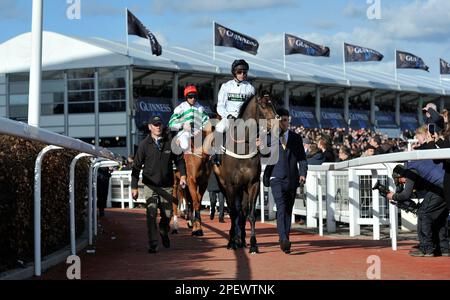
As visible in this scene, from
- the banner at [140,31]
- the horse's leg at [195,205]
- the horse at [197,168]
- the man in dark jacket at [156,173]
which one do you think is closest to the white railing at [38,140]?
the man in dark jacket at [156,173]

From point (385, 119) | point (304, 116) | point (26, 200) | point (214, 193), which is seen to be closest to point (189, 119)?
point (214, 193)

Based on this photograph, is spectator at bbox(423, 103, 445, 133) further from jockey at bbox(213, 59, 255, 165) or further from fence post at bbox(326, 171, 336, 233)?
fence post at bbox(326, 171, 336, 233)

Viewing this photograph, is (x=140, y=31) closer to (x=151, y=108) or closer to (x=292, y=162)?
(x=151, y=108)

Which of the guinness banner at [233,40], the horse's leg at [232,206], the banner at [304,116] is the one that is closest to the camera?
the horse's leg at [232,206]

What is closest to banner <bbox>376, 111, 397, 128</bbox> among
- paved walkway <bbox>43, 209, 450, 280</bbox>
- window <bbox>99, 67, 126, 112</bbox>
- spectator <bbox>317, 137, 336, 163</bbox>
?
window <bbox>99, 67, 126, 112</bbox>

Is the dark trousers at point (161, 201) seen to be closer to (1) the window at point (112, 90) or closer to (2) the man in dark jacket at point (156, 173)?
(2) the man in dark jacket at point (156, 173)

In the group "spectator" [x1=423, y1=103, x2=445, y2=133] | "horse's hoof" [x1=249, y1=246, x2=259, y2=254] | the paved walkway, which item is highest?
"spectator" [x1=423, y1=103, x2=445, y2=133]

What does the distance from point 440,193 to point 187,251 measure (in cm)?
317

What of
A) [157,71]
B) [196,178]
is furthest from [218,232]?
[157,71]

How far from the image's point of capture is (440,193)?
900cm

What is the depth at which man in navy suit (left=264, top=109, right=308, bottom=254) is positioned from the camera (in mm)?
9984

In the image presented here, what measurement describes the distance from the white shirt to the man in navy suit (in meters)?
0.61

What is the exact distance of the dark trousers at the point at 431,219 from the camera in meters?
9.16

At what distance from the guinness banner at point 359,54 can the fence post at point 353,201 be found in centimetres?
3396
